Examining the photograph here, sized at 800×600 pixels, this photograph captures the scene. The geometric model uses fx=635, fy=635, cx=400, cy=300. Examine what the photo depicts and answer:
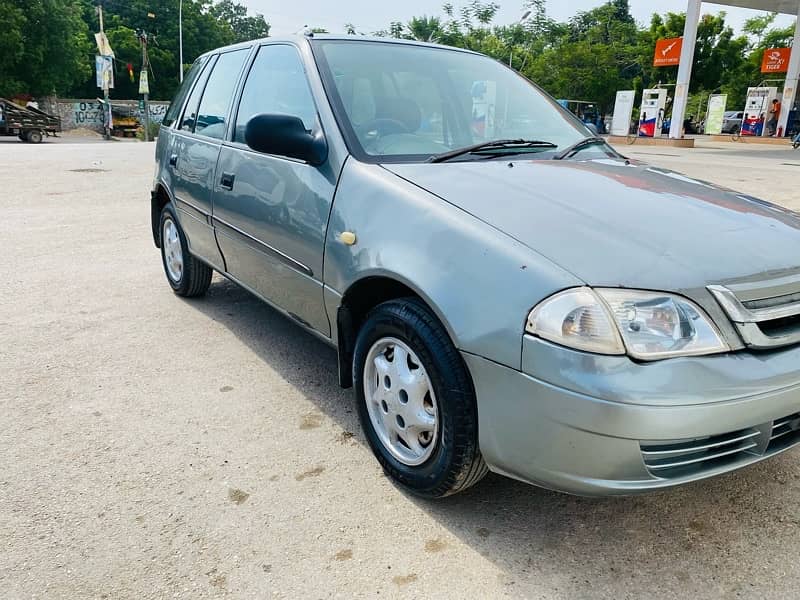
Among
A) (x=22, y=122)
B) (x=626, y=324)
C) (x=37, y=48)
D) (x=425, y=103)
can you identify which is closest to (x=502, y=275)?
(x=626, y=324)

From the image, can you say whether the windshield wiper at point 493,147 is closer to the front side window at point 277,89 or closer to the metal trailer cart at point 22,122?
the front side window at point 277,89

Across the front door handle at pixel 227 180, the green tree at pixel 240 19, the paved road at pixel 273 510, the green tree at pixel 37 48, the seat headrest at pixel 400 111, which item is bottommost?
the paved road at pixel 273 510

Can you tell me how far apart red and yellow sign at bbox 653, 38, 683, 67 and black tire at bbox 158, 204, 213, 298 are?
3775 centimetres

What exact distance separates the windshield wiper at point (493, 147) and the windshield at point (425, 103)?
4 centimetres

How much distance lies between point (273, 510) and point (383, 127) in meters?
1.70

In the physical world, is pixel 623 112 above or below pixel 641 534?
above

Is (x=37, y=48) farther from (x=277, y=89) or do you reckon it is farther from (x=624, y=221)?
(x=624, y=221)

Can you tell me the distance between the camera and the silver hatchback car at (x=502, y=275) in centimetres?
182

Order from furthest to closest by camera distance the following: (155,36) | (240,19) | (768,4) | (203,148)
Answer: (240,19), (155,36), (768,4), (203,148)

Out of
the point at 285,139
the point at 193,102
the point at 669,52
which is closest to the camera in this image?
the point at 285,139

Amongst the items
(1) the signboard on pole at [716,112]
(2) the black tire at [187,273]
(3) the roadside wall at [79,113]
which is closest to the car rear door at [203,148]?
(2) the black tire at [187,273]

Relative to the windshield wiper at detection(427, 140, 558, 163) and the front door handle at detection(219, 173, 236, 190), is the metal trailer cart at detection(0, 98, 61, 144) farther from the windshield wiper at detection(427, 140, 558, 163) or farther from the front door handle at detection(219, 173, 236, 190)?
the windshield wiper at detection(427, 140, 558, 163)

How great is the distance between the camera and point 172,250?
192 inches

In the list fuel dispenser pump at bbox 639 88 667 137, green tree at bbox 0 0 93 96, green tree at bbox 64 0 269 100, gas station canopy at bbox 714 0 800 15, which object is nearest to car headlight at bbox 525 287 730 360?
fuel dispenser pump at bbox 639 88 667 137
